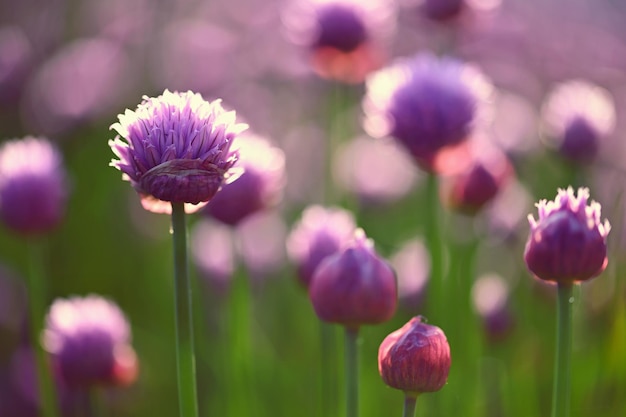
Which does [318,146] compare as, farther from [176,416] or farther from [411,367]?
[411,367]

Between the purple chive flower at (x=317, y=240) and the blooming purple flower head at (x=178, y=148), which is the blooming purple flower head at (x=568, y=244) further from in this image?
the purple chive flower at (x=317, y=240)

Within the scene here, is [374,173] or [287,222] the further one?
[287,222]

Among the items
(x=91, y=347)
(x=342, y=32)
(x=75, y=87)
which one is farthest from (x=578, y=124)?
(x=75, y=87)

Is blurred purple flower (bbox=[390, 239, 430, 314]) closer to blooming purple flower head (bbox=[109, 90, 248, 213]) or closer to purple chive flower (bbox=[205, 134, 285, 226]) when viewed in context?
purple chive flower (bbox=[205, 134, 285, 226])

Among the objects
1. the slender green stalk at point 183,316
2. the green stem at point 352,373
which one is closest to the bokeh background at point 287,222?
the green stem at point 352,373

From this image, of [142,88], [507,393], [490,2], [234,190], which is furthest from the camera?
[142,88]

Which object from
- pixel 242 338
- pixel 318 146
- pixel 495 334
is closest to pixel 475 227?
pixel 495 334

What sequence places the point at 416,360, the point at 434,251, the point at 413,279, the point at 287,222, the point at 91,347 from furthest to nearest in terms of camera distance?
the point at 287,222 < the point at 413,279 < the point at 434,251 < the point at 91,347 < the point at 416,360

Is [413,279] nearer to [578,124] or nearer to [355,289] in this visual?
[578,124]
